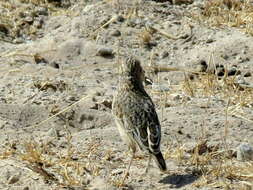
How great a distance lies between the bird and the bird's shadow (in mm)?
198

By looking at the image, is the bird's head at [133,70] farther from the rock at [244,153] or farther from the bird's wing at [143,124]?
the rock at [244,153]

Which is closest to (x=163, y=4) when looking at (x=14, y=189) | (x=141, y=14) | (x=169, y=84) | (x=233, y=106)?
(x=141, y=14)

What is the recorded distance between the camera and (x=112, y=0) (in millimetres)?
10750

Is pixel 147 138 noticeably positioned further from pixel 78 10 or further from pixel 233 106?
pixel 78 10

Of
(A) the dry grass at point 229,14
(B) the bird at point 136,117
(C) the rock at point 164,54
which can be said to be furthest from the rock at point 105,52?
(B) the bird at point 136,117

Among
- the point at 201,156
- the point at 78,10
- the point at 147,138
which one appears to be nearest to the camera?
the point at 147,138

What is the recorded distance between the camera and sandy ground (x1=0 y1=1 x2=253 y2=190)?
249 inches

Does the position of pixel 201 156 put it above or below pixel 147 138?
below

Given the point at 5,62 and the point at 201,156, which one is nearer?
the point at 201,156

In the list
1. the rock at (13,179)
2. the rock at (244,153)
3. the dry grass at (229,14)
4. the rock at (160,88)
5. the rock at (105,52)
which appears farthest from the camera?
the dry grass at (229,14)

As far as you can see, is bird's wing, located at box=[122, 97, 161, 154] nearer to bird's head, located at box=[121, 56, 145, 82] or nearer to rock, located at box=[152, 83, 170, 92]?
bird's head, located at box=[121, 56, 145, 82]

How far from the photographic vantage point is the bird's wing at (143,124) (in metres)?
5.92

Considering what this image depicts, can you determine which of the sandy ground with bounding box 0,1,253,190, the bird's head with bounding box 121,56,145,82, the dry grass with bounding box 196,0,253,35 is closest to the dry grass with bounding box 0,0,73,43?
the sandy ground with bounding box 0,1,253,190

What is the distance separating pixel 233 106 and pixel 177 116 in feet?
2.16
